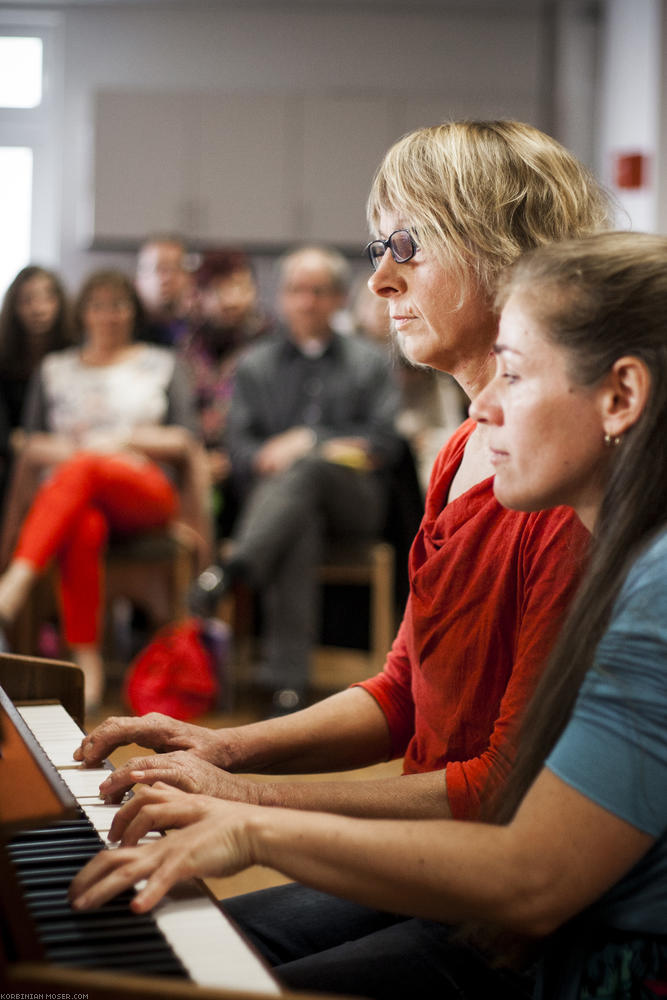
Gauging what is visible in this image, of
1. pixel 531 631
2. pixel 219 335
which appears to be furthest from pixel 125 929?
pixel 219 335

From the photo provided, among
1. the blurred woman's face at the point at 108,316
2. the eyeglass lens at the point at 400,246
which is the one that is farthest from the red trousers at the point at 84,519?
the eyeglass lens at the point at 400,246

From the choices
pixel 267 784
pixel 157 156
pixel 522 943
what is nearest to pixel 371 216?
pixel 267 784

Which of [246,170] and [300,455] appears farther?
[246,170]

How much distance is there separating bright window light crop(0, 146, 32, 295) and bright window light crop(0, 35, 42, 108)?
241 millimetres

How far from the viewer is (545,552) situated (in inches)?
38.1

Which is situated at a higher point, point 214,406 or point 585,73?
point 585,73

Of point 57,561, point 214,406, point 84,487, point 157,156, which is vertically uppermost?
point 157,156

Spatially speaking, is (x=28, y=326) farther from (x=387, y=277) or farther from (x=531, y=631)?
(x=531, y=631)

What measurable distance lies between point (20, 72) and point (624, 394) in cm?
589

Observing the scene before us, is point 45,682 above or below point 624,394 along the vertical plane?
below

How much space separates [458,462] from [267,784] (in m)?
0.39

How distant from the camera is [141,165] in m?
5.82

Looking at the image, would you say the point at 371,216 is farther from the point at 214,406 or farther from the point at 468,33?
the point at 468,33

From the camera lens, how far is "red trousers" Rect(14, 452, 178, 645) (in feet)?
10.6
